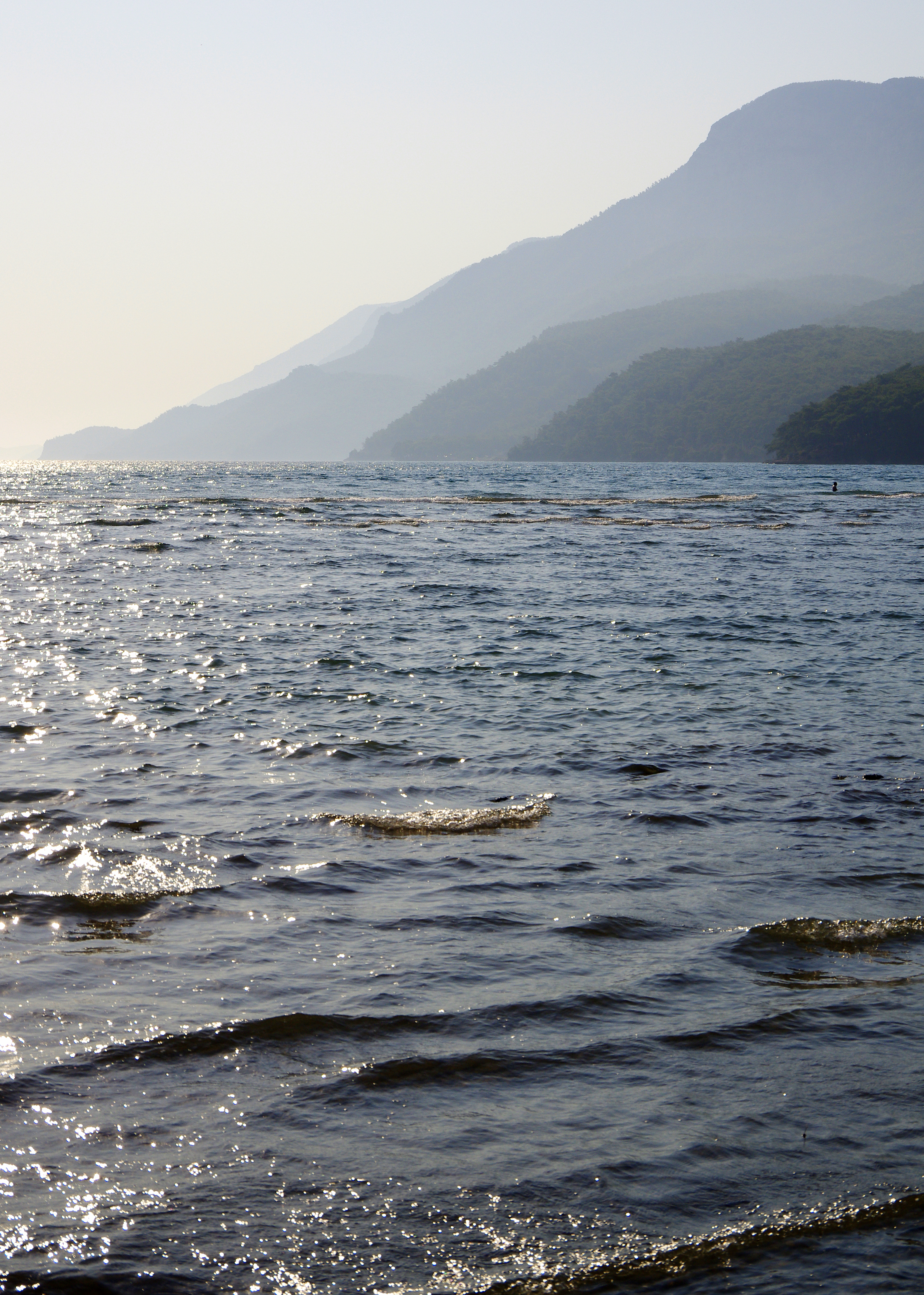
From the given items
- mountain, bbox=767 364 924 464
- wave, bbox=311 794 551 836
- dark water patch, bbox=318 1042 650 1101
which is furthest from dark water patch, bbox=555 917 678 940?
mountain, bbox=767 364 924 464

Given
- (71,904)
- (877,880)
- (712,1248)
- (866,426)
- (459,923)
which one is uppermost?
(866,426)

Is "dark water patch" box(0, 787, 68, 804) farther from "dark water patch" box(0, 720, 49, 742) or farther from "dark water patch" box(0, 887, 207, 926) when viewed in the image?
"dark water patch" box(0, 887, 207, 926)

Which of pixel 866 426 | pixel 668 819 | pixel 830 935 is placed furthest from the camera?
pixel 866 426

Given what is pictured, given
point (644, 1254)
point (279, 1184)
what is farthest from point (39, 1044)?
point (644, 1254)

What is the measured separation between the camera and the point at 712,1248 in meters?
4.16

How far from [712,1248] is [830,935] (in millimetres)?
3654

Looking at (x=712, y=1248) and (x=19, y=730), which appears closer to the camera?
(x=712, y=1248)

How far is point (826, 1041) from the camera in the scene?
5840 mm

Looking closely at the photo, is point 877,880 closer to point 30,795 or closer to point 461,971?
point 461,971

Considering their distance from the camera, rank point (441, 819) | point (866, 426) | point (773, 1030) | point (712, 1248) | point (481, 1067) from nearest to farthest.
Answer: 1. point (712, 1248)
2. point (481, 1067)
3. point (773, 1030)
4. point (441, 819)
5. point (866, 426)

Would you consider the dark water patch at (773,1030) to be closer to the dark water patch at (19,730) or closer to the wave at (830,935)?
the wave at (830,935)

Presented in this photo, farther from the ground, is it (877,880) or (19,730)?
(19,730)

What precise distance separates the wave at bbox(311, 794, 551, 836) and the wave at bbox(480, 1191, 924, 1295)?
5.55 metres

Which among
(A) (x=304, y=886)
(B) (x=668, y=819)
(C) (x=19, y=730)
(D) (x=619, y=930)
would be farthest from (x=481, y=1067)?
(C) (x=19, y=730)
